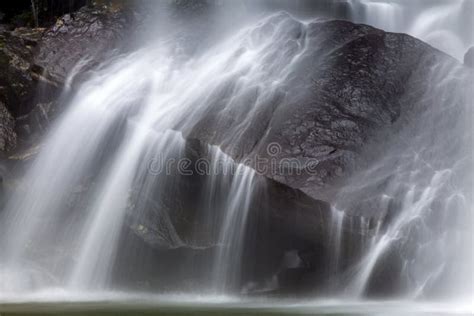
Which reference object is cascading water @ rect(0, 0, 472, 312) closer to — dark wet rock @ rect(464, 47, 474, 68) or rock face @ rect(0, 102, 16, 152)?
rock face @ rect(0, 102, 16, 152)

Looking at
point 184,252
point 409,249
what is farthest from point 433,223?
point 184,252

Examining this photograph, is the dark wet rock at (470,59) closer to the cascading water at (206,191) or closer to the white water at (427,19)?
the cascading water at (206,191)

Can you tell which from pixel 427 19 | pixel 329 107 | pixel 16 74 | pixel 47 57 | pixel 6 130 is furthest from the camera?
pixel 427 19

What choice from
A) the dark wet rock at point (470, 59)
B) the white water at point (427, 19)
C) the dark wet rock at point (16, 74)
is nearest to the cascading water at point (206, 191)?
the dark wet rock at point (470, 59)

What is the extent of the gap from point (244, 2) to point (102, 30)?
4339 mm

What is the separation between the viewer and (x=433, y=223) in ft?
34.1

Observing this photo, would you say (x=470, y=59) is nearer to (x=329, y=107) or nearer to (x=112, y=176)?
(x=329, y=107)

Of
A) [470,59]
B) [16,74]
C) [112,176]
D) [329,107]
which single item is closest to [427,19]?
[470,59]

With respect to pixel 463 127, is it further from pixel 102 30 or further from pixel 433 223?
pixel 102 30

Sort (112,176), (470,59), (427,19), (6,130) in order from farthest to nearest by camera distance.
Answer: (427,19) → (6,130) → (470,59) → (112,176)

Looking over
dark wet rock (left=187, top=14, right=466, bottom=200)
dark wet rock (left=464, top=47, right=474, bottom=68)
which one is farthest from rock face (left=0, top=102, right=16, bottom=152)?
dark wet rock (left=464, top=47, right=474, bottom=68)

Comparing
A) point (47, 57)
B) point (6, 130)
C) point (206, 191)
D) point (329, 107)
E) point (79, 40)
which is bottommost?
point (206, 191)

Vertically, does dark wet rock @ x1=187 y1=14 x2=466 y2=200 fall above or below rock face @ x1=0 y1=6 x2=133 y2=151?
below

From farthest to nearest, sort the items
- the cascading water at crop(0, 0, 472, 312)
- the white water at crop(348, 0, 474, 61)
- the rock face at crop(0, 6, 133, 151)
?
the white water at crop(348, 0, 474, 61) → the rock face at crop(0, 6, 133, 151) → the cascading water at crop(0, 0, 472, 312)
